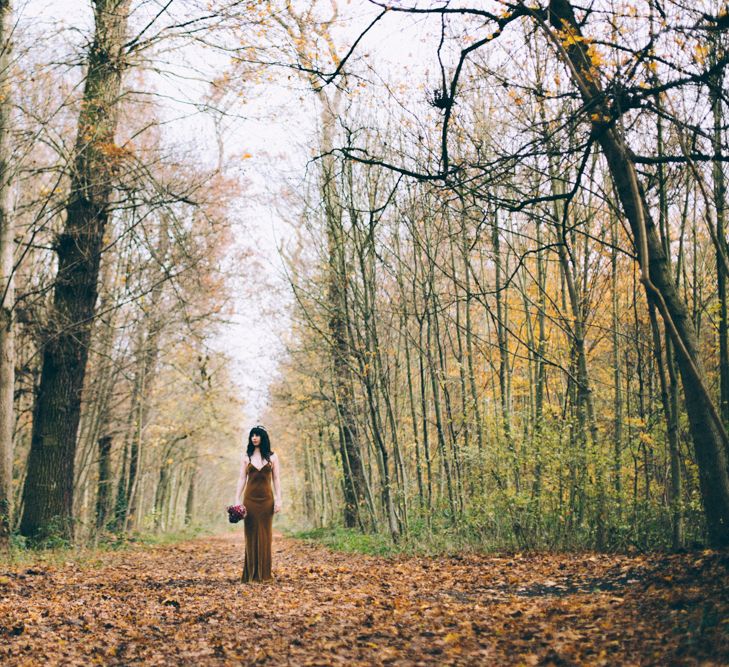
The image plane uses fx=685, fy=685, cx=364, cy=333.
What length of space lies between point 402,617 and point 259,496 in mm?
3805

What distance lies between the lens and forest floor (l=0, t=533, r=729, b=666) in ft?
14.7

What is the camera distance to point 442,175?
A: 6.67 m

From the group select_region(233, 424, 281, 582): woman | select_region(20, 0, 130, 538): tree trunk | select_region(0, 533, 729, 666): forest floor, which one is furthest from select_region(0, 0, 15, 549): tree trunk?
select_region(233, 424, 281, 582): woman

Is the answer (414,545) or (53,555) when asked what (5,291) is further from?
(414,545)

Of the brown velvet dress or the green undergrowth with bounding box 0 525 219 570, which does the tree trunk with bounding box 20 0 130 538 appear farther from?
the brown velvet dress

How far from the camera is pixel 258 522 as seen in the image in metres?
9.02

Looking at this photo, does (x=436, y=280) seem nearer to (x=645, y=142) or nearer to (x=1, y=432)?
(x=645, y=142)

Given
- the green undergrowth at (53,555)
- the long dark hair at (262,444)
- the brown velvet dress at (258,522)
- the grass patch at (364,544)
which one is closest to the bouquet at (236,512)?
the brown velvet dress at (258,522)

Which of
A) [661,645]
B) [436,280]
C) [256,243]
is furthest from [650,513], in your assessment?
[256,243]

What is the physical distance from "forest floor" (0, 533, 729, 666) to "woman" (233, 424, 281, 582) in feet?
1.15

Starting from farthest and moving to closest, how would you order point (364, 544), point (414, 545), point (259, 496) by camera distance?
point (364, 544), point (414, 545), point (259, 496)

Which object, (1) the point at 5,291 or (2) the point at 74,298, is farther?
(2) the point at 74,298

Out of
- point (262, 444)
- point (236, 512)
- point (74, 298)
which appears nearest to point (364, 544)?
point (262, 444)

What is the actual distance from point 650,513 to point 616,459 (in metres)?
1.12
